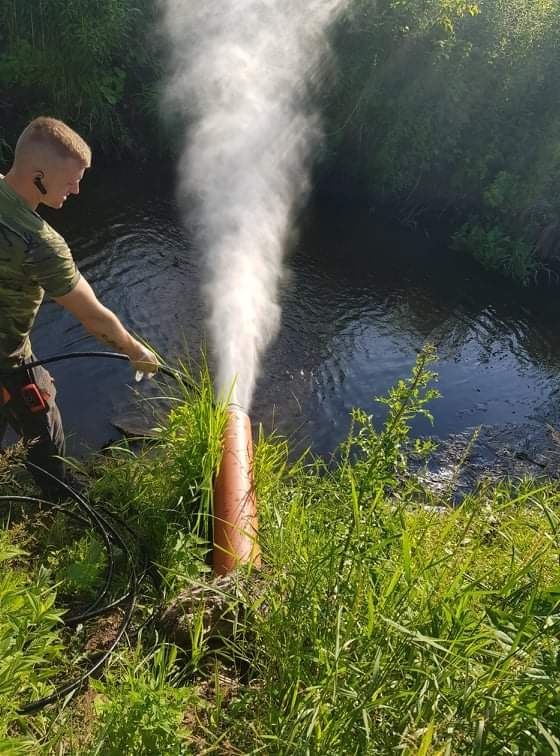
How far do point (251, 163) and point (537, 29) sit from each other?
652cm

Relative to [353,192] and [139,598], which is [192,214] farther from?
[139,598]

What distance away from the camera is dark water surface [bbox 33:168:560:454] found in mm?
5805

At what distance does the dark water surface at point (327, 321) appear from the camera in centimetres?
580

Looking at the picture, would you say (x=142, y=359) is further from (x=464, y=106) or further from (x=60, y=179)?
(x=464, y=106)

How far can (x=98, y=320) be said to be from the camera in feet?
9.34

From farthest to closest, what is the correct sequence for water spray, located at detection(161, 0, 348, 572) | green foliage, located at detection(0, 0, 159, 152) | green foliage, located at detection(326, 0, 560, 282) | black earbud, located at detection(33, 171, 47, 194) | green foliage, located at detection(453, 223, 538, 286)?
green foliage, located at detection(453, 223, 538, 286)
green foliage, located at detection(326, 0, 560, 282)
water spray, located at detection(161, 0, 348, 572)
green foliage, located at detection(0, 0, 159, 152)
black earbud, located at detection(33, 171, 47, 194)

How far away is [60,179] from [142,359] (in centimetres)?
103

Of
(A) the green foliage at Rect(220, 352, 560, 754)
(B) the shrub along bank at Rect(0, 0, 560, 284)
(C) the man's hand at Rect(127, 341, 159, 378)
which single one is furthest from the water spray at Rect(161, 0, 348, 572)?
(A) the green foliage at Rect(220, 352, 560, 754)

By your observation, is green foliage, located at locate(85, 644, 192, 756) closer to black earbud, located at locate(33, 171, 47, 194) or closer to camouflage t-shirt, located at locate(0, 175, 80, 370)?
camouflage t-shirt, located at locate(0, 175, 80, 370)

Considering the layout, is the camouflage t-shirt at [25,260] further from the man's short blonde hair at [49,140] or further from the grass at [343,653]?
the grass at [343,653]

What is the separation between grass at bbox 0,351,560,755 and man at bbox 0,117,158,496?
2.88 feet

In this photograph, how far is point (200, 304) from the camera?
7.11 metres

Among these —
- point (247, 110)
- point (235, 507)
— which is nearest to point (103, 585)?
point (235, 507)

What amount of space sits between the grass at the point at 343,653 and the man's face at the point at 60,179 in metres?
1.69
